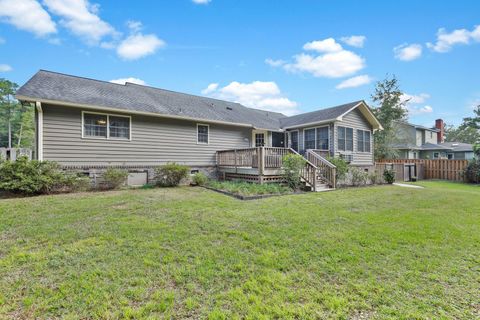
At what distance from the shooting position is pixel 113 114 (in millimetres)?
9781

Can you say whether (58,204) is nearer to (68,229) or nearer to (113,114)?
(68,229)

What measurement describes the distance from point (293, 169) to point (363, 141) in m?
8.53

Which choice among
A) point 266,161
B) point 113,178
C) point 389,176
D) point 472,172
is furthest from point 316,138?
point 113,178

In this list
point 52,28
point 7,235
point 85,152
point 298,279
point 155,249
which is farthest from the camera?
point 52,28

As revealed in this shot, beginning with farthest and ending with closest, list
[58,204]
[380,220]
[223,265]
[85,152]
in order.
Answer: [85,152]
[58,204]
[380,220]
[223,265]

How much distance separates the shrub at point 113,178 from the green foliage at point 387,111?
890 inches

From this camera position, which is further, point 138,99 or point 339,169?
point 138,99

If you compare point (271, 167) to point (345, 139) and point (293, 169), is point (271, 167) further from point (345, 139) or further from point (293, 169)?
point (345, 139)

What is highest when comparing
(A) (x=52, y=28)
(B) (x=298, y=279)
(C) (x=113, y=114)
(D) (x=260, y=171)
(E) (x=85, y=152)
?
(A) (x=52, y=28)

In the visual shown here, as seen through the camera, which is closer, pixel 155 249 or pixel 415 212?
pixel 155 249

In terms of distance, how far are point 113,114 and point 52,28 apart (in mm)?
8110

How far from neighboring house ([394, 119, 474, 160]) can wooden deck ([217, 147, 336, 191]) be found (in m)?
19.1

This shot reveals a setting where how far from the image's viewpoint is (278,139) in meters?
15.6

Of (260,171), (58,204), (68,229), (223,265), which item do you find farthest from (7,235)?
(260,171)
